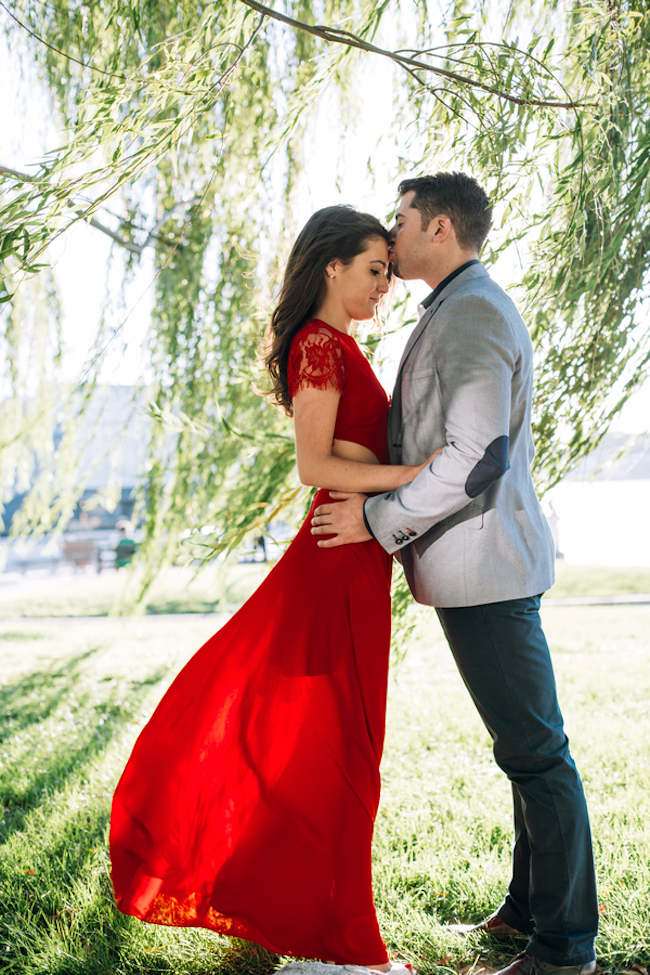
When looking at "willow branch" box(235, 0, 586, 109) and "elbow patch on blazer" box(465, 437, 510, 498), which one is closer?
"elbow patch on blazer" box(465, 437, 510, 498)

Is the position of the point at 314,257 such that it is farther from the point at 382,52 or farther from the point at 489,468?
the point at 489,468

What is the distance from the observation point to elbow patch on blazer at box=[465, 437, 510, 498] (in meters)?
1.77

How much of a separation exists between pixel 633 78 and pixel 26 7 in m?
2.73

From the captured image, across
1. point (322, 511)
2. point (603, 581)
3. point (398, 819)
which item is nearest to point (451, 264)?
point (322, 511)

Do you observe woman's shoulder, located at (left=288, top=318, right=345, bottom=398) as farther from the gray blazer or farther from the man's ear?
the man's ear

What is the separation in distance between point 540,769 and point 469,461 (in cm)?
75

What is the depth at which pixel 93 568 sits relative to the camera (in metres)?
19.2

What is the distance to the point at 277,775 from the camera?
1.88 meters

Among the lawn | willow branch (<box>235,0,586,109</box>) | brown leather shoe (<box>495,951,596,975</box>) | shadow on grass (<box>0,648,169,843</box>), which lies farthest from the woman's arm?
the lawn

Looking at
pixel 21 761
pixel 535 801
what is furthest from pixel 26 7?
pixel 535 801

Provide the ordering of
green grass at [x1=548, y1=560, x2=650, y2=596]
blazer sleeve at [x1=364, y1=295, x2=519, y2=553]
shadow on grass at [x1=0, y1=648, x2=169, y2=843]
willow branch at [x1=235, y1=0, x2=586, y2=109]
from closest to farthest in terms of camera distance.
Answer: blazer sleeve at [x1=364, y1=295, x2=519, y2=553] → willow branch at [x1=235, y1=0, x2=586, y2=109] → shadow on grass at [x1=0, y1=648, x2=169, y2=843] → green grass at [x1=548, y1=560, x2=650, y2=596]

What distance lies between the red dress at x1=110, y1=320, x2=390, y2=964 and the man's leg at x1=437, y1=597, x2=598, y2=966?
0.30 meters

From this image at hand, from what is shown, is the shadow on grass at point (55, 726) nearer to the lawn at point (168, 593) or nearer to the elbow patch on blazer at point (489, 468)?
the elbow patch on blazer at point (489, 468)

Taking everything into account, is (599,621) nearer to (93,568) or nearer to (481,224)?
(481,224)
